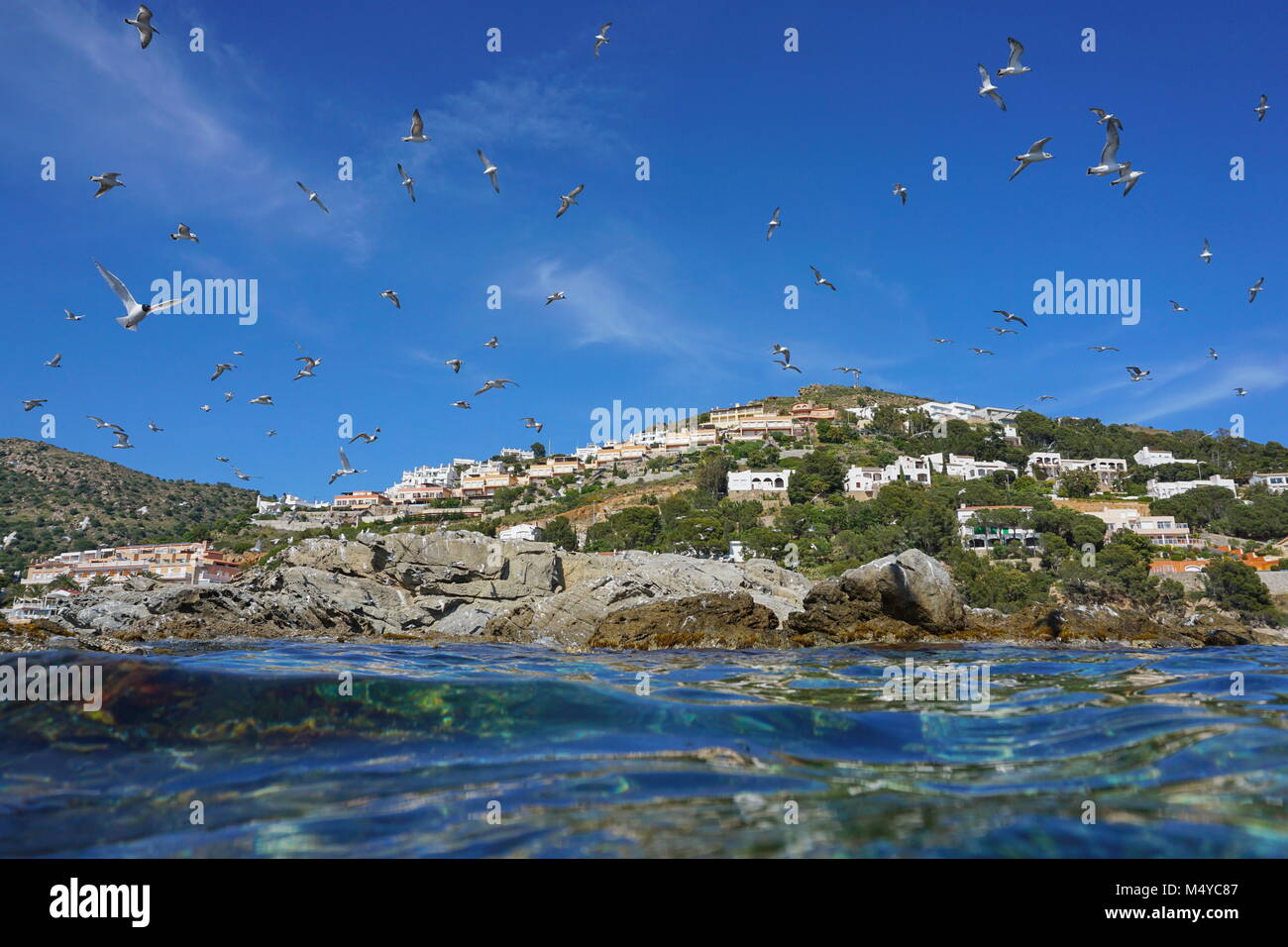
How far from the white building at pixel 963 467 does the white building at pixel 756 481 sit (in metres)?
20.5

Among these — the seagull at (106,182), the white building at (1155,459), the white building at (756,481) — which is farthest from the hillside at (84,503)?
the white building at (1155,459)

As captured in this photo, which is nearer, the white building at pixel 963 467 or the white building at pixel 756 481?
the white building at pixel 756 481

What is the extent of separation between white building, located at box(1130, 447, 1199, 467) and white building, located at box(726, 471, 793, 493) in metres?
45.7

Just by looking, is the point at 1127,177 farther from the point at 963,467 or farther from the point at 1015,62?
the point at 963,467

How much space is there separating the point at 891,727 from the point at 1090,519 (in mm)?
68165

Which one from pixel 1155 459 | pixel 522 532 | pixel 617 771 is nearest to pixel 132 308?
pixel 617 771

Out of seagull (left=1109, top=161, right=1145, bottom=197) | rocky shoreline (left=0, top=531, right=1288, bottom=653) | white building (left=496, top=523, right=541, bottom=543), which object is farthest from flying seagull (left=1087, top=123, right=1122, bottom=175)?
white building (left=496, top=523, right=541, bottom=543)

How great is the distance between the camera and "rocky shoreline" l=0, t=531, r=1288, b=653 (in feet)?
58.9

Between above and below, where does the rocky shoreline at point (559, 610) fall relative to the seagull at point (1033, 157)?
below

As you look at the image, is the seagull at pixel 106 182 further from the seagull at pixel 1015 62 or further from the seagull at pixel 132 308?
the seagull at pixel 1015 62

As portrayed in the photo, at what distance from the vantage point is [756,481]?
274ft

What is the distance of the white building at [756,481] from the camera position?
273ft

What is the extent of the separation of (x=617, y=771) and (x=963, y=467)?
95125mm

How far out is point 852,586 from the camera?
1873 centimetres
